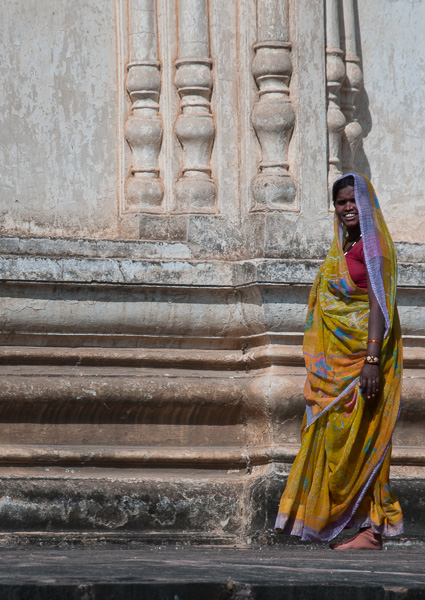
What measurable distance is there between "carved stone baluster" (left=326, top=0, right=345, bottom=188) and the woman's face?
2.26ft

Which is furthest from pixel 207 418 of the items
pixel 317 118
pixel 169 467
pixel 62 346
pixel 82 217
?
pixel 317 118

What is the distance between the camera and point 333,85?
5.71 meters

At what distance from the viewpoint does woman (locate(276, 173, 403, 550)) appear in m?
4.73

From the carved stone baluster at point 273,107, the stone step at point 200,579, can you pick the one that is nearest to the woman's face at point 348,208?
the carved stone baluster at point 273,107

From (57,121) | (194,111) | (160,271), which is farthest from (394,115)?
(57,121)

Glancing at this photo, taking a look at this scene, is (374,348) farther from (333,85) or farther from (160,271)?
(333,85)

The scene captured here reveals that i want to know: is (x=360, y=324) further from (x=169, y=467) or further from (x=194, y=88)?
(x=194, y=88)

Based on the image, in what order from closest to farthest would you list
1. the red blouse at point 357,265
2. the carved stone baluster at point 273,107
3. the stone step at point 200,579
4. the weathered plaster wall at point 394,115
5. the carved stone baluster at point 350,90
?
the stone step at point 200,579 < the red blouse at point 357,265 < the carved stone baluster at point 273,107 < the carved stone baluster at point 350,90 < the weathered plaster wall at point 394,115

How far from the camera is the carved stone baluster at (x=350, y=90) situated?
582 centimetres

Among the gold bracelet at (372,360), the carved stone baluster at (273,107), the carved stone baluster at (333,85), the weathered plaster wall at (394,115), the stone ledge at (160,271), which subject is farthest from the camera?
the weathered plaster wall at (394,115)

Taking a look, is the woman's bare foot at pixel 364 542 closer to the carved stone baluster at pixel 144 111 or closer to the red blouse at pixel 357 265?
the red blouse at pixel 357 265

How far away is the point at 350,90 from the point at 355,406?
1.82 metres

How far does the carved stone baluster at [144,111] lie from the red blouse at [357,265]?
1.12m

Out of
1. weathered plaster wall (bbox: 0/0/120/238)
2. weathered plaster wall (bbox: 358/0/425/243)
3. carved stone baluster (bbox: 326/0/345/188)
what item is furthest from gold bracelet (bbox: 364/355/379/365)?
weathered plaster wall (bbox: 0/0/120/238)
